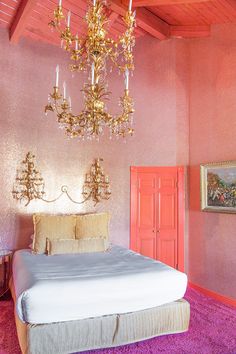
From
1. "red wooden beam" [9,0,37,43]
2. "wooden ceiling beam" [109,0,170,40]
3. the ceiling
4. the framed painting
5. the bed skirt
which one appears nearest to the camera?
the bed skirt

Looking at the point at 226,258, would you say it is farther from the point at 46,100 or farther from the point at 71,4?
the point at 71,4

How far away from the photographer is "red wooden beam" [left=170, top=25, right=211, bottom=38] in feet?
16.6

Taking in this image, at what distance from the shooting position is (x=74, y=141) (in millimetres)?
4969

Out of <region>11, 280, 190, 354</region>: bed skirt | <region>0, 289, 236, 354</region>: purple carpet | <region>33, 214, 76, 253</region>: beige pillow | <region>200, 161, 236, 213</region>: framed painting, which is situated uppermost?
<region>200, 161, 236, 213</region>: framed painting

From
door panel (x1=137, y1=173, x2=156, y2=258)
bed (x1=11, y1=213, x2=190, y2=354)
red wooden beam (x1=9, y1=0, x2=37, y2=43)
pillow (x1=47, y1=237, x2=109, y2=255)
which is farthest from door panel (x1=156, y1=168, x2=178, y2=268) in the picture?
red wooden beam (x1=9, y1=0, x2=37, y2=43)

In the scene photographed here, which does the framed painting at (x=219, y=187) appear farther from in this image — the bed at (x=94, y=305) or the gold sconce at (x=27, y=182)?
the gold sconce at (x=27, y=182)

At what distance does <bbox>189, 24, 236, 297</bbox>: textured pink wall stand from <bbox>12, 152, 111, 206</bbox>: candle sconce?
1541 millimetres

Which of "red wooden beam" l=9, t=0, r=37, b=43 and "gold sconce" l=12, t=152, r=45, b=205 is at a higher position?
"red wooden beam" l=9, t=0, r=37, b=43

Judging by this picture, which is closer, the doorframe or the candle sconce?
the candle sconce

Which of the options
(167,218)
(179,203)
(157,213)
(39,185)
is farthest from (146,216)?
(39,185)

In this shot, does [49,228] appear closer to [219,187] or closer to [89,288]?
[89,288]

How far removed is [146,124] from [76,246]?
8.06ft

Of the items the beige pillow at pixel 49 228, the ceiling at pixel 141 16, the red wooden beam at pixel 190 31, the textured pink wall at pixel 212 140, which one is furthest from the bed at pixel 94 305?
the red wooden beam at pixel 190 31

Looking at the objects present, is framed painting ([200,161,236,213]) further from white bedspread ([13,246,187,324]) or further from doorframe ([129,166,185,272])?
white bedspread ([13,246,187,324])
